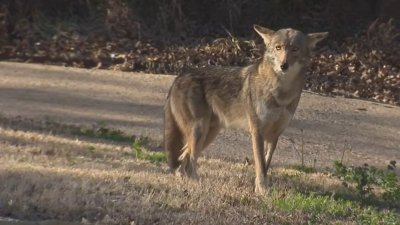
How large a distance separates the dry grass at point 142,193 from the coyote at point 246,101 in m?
0.34

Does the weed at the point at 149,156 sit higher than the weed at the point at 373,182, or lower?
lower

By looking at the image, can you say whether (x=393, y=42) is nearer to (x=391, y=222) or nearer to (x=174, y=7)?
(x=174, y=7)

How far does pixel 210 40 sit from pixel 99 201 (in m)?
14.2

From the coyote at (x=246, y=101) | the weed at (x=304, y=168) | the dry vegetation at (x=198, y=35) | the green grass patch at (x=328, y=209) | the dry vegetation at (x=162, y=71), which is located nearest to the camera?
the dry vegetation at (x=162, y=71)

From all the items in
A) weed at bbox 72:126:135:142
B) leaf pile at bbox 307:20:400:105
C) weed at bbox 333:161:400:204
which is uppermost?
weed at bbox 333:161:400:204

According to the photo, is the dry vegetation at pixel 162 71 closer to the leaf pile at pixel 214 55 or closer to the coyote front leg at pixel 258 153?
the leaf pile at pixel 214 55

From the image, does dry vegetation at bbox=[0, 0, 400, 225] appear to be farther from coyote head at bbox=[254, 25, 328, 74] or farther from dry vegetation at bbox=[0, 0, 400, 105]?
coyote head at bbox=[254, 25, 328, 74]

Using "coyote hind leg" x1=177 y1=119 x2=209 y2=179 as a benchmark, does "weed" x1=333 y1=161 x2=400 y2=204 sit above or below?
below

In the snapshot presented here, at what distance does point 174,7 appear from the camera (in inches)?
925

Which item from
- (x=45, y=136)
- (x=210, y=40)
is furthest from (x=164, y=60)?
(x=45, y=136)

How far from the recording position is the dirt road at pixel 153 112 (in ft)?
48.8

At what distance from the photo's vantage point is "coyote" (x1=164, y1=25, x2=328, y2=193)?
400 inches

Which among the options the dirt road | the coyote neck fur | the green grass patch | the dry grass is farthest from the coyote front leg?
the dirt road

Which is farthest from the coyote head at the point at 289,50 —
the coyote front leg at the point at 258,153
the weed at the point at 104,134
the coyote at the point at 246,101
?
the weed at the point at 104,134
